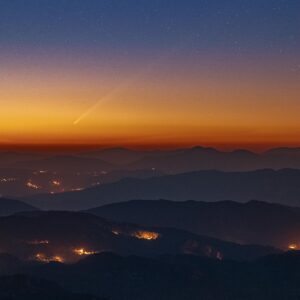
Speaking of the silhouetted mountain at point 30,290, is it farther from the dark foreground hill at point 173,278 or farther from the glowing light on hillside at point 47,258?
the glowing light on hillside at point 47,258

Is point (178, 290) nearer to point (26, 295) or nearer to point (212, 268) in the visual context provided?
point (212, 268)

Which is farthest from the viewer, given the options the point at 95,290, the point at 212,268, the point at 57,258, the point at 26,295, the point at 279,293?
the point at 57,258

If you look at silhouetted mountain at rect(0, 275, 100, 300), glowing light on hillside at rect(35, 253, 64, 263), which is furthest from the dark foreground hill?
silhouetted mountain at rect(0, 275, 100, 300)

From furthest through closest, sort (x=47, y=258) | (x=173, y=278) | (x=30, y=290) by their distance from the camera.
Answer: (x=47, y=258) → (x=173, y=278) → (x=30, y=290)

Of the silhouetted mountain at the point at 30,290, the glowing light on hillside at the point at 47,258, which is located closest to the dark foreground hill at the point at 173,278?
the glowing light on hillside at the point at 47,258

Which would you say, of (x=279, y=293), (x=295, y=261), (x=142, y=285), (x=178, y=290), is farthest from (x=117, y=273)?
(x=295, y=261)

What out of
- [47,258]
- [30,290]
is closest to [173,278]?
[47,258]

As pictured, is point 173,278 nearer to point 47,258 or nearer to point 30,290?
point 47,258
